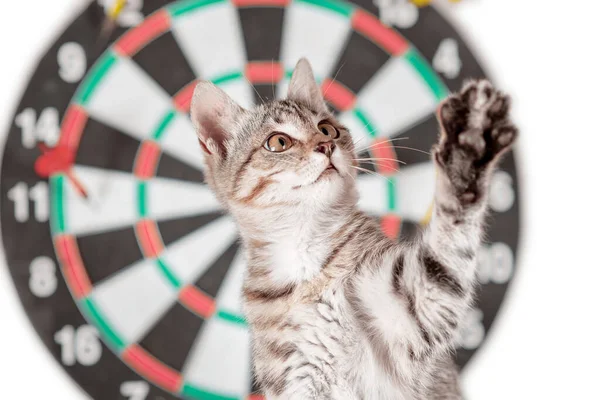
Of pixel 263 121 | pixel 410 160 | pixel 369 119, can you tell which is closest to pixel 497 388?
pixel 410 160

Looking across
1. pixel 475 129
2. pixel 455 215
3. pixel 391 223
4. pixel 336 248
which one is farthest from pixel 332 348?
pixel 391 223

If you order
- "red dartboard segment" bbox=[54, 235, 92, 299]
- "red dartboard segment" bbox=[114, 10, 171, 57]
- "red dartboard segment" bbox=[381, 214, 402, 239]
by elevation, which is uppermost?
"red dartboard segment" bbox=[114, 10, 171, 57]

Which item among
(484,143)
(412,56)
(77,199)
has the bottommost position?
(77,199)

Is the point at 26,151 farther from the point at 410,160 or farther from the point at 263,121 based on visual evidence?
the point at 410,160

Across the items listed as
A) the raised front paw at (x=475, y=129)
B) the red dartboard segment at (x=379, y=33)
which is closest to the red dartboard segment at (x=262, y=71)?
the red dartboard segment at (x=379, y=33)

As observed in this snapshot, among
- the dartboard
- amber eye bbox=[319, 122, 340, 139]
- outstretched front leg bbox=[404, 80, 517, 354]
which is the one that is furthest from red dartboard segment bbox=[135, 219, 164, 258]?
outstretched front leg bbox=[404, 80, 517, 354]

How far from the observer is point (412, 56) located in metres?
1.55

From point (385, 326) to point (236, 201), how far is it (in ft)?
1.13

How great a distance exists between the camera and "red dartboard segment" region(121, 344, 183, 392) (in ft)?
4.94

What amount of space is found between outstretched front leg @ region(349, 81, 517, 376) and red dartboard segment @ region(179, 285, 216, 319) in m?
0.73

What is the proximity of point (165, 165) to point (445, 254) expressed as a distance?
96cm

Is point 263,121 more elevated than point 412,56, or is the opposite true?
point 412,56

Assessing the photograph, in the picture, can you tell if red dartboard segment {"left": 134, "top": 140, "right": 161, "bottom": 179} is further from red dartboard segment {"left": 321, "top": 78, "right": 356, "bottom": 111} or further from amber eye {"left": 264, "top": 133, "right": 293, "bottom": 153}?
amber eye {"left": 264, "top": 133, "right": 293, "bottom": 153}

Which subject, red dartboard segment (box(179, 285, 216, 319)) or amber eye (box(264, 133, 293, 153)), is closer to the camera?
amber eye (box(264, 133, 293, 153))
